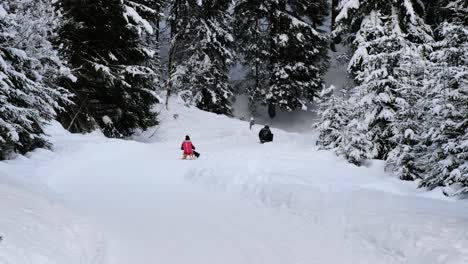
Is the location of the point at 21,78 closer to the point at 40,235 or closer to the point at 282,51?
the point at 40,235

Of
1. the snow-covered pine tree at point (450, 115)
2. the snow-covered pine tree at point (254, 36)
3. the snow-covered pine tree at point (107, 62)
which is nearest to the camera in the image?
the snow-covered pine tree at point (450, 115)

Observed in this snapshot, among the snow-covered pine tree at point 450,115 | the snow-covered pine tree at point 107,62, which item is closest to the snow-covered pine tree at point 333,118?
the snow-covered pine tree at point 450,115

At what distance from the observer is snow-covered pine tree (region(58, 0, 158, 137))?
21.5m

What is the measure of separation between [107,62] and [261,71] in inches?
579

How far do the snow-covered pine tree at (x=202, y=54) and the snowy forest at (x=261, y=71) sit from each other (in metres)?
0.10

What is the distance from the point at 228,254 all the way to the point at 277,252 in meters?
0.75

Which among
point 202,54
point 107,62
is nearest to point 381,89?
point 107,62

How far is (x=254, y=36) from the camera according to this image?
3344 cm

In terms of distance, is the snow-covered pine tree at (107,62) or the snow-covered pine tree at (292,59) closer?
the snow-covered pine tree at (107,62)

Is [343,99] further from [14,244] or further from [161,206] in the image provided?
[14,244]

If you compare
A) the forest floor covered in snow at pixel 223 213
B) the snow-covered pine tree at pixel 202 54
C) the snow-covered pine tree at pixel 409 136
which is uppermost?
the snow-covered pine tree at pixel 202 54

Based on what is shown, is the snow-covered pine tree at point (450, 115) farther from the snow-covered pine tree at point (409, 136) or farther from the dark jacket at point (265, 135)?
the dark jacket at point (265, 135)

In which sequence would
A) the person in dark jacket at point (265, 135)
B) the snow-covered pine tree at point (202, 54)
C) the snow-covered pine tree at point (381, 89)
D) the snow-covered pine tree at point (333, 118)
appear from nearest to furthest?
the snow-covered pine tree at point (381, 89), the snow-covered pine tree at point (333, 118), the person in dark jacket at point (265, 135), the snow-covered pine tree at point (202, 54)

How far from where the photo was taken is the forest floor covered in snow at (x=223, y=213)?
20.8ft
